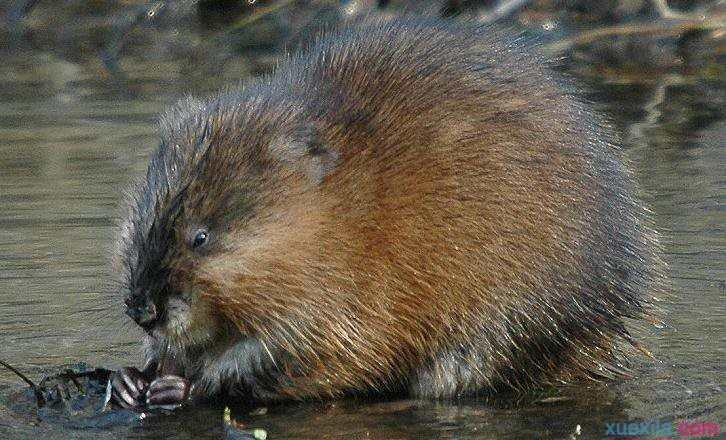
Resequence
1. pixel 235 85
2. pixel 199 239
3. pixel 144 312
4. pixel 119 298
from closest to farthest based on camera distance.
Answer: pixel 144 312
pixel 199 239
pixel 119 298
pixel 235 85

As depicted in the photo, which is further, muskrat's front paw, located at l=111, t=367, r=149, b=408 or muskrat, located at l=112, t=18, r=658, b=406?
muskrat's front paw, located at l=111, t=367, r=149, b=408

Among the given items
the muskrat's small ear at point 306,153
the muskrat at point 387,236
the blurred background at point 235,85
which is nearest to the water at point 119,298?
the blurred background at point 235,85

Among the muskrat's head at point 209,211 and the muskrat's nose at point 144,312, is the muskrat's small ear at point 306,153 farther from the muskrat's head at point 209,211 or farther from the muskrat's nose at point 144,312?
the muskrat's nose at point 144,312

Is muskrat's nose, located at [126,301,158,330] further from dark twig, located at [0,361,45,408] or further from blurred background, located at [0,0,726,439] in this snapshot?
dark twig, located at [0,361,45,408]

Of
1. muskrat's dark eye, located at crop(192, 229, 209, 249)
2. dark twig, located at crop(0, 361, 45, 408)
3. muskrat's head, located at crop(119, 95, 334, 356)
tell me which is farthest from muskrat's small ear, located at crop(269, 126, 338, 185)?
dark twig, located at crop(0, 361, 45, 408)

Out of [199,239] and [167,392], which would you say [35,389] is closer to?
[167,392]

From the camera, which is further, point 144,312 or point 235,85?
point 235,85

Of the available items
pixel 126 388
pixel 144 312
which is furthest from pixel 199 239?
pixel 126 388
